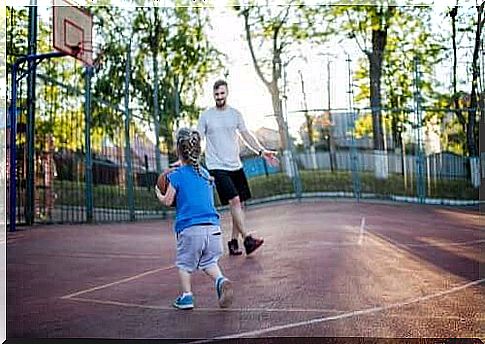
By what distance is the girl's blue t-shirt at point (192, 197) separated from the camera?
14.1 feet

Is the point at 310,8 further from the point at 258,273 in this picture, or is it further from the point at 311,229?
the point at 258,273

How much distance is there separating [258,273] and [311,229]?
1.56 ft

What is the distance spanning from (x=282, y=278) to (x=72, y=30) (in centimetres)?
213

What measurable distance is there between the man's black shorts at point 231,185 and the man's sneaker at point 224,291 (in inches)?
21.4

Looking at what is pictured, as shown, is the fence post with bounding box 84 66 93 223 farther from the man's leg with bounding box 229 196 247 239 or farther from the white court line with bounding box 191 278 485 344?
the white court line with bounding box 191 278 485 344

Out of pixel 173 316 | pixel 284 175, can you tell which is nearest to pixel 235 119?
pixel 284 175

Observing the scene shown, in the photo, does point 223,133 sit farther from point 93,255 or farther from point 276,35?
point 93,255

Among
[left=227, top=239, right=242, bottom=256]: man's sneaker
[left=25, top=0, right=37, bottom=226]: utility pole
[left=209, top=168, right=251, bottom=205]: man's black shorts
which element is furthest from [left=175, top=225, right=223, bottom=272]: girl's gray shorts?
[left=25, top=0, right=37, bottom=226]: utility pole

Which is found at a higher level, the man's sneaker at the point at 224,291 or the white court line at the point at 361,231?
the white court line at the point at 361,231

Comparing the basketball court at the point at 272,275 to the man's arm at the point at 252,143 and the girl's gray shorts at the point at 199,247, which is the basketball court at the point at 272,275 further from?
the man's arm at the point at 252,143

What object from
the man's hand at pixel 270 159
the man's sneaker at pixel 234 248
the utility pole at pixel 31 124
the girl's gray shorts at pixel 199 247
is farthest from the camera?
the utility pole at pixel 31 124

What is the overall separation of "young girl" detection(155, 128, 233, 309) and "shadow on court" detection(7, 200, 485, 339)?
88 millimetres

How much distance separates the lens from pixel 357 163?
15.9 ft

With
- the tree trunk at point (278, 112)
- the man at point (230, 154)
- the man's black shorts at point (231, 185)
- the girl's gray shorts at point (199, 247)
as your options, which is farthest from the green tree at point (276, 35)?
the girl's gray shorts at point (199, 247)
